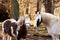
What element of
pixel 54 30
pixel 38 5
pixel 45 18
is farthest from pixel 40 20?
pixel 38 5

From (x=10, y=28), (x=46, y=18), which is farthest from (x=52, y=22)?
(x=10, y=28)

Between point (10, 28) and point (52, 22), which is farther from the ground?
point (52, 22)

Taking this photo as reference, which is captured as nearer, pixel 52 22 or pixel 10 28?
pixel 52 22

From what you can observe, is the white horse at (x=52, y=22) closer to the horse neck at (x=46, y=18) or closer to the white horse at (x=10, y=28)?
the horse neck at (x=46, y=18)

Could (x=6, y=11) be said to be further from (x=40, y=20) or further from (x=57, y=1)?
(x=40, y=20)

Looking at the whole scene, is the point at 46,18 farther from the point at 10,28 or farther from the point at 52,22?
the point at 10,28

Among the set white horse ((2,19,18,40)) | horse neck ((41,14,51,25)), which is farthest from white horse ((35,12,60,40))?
white horse ((2,19,18,40))

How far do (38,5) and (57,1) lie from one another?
4.69 feet

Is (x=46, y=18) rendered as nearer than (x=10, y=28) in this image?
Yes

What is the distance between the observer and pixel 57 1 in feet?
37.1

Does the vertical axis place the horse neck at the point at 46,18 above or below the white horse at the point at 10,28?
above

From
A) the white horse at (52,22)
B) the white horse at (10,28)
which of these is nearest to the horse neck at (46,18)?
the white horse at (52,22)

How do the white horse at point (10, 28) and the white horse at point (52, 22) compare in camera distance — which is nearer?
the white horse at point (52, 22)

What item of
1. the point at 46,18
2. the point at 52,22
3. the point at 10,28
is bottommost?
the point at 10,28
